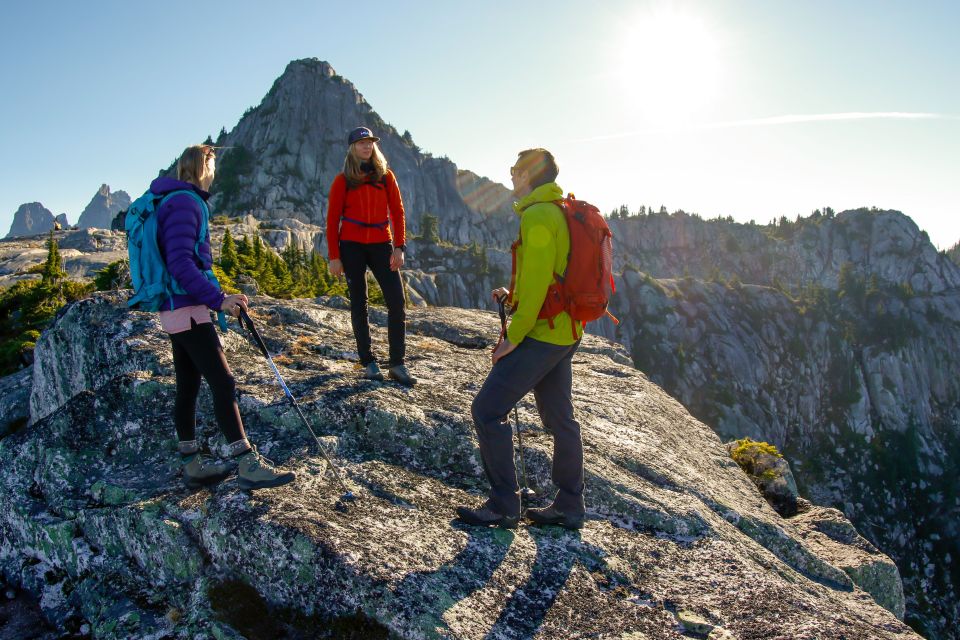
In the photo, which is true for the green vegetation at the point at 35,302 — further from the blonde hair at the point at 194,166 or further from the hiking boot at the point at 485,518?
the hiking boot at the point at 485,518

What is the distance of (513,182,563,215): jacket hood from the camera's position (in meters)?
5.73

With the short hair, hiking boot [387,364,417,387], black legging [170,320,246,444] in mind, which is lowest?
hiking boot [387,364,417,387]

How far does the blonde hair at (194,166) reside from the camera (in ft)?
19.2

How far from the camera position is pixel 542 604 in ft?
16.4

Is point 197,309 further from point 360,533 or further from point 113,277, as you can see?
point 113,277

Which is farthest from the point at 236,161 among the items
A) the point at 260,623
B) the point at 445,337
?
the point at 260,623

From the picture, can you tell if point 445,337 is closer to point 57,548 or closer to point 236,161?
point 57,548

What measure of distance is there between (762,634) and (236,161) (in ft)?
518

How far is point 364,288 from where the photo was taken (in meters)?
9.03

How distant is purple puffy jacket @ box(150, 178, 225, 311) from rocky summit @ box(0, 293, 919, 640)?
210cm

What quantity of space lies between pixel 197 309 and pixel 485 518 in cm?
394

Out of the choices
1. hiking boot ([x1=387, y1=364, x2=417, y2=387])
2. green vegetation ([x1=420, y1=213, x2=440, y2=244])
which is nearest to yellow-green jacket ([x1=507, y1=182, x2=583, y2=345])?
hiking boot ([x1=387, y1=364, x2=417, y2=387])

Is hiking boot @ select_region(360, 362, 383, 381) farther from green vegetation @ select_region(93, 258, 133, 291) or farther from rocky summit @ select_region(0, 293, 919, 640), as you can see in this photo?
green vegetation @ select_region(93, 258, 133, 291)

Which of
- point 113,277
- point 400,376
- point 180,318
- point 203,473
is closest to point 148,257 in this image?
point 180,318
